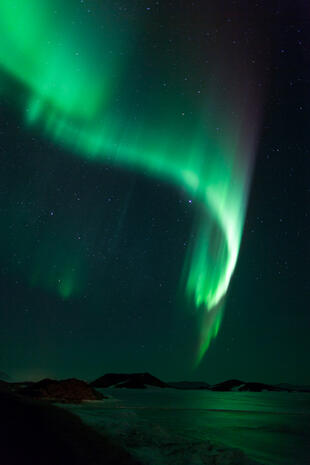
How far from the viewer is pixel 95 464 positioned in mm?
7816

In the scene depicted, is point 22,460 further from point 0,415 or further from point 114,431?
point 114,431

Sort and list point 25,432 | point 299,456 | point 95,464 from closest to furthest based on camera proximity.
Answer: point 95,464 → point 25,432 → point 299,456

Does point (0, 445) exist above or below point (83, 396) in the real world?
above

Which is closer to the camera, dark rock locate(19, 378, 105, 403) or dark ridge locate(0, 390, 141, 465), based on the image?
dark ridge locate(0, 390, 141, 465)

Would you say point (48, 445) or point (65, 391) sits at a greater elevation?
point (48, 445)

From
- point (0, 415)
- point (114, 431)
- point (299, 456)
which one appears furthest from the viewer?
point (114, 431)

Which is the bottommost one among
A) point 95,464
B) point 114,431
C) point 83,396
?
point 83,396

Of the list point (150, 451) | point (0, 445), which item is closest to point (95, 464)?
point (0, 445)

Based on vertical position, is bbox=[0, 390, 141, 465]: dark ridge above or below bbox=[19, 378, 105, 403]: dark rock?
above

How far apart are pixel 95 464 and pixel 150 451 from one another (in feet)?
12.2

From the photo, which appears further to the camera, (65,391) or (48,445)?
(65,391)

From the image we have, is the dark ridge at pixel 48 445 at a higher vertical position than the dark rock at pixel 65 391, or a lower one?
higher

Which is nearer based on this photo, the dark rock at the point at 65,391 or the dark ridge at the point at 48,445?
the dark ridge at the point at 48,445

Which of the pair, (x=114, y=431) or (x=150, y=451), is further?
(x=114, y=431)
